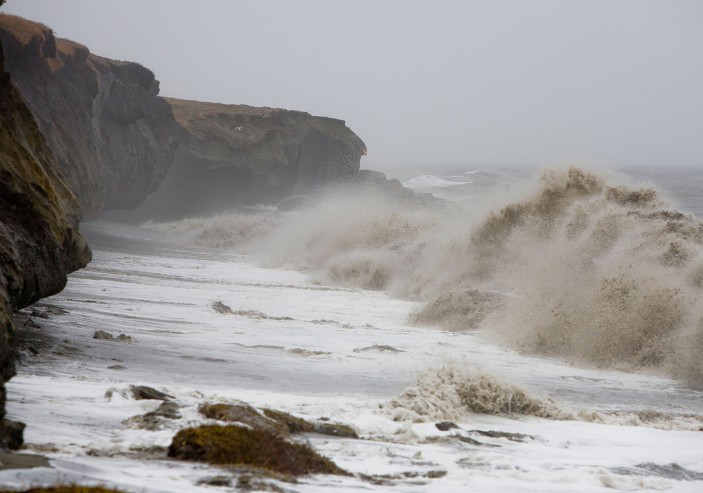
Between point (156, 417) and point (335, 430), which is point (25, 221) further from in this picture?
point (335, 430)

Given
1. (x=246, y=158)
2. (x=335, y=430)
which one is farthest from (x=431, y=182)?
(x=335, y=430)

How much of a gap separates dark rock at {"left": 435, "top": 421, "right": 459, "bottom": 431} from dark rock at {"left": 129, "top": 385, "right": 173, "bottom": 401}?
1.77 meters

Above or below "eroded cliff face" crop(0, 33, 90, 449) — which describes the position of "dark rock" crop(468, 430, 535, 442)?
below

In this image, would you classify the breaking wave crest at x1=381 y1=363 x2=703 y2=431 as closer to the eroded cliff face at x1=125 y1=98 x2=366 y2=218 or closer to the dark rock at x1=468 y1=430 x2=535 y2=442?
the dark rock at x1=468 y1=430 x2=535 y2=442

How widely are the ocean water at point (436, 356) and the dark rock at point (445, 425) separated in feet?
0.30

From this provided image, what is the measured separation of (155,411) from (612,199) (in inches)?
484

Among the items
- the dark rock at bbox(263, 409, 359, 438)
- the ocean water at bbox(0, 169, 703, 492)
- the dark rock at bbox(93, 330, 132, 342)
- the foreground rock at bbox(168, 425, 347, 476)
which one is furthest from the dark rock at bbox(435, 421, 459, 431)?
the dark rock at bbox(93, 330, 132, 342)

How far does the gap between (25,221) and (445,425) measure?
3.84 meters

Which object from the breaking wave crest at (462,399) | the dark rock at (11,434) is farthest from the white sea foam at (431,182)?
the dark rock at (11,434)

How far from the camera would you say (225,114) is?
171ft

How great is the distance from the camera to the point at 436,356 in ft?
29.9

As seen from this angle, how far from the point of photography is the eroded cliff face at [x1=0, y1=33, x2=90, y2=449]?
6.06 metres

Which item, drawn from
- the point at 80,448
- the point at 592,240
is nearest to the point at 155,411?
the point at 80,448

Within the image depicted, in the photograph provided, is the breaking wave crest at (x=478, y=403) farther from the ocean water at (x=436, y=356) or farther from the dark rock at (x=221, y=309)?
the dark rock at (x=221, y=309)
